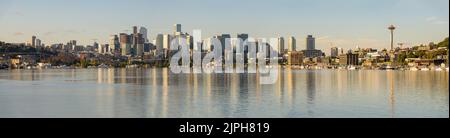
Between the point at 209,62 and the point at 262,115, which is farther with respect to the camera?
the point at 209,62

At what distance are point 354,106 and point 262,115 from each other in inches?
135

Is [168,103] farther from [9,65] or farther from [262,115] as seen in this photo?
[9,65]

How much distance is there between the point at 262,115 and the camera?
13711mm
